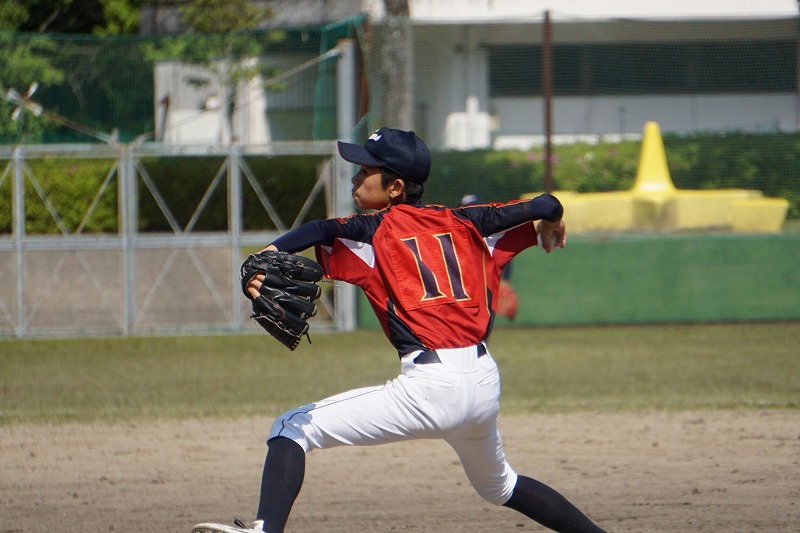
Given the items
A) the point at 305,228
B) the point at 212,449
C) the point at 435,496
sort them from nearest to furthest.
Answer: the point at 305,228 → the point at 435,496 → the point at 212,449

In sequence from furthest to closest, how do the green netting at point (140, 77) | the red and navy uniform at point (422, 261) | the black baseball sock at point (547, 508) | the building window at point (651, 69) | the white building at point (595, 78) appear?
the building window at point (651, 69)
the white building at point (595, 78)
the green netting at point (140, 77)
the black baseball sock at point (547, 508)
the red and navy uniform at point (422, 261)

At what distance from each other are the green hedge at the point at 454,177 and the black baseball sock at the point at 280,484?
10.9 m

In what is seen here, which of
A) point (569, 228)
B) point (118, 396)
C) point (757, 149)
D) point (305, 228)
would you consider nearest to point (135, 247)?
point (118, 396)

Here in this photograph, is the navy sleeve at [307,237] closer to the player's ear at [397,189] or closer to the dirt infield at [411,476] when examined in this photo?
the player's ear at [397,189]

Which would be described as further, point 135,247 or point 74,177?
point 74,177

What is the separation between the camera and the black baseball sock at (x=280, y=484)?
351 centimetres

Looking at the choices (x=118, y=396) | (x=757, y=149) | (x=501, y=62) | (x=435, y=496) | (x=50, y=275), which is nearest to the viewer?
(x=435, y=496)

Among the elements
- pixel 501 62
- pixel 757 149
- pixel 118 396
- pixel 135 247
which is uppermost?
pixel 501 62

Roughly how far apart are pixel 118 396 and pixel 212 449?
2.57m

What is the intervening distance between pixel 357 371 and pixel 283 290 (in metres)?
6.90

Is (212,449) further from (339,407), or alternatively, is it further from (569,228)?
(569,228)

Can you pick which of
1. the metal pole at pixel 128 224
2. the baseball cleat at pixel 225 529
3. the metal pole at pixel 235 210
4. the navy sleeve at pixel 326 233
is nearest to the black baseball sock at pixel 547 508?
the baseball cleat at pixel 225 529

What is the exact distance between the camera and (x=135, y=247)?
13.7 metres

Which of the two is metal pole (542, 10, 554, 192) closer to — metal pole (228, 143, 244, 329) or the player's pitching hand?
metal pole (228, 143, 244, 329)
